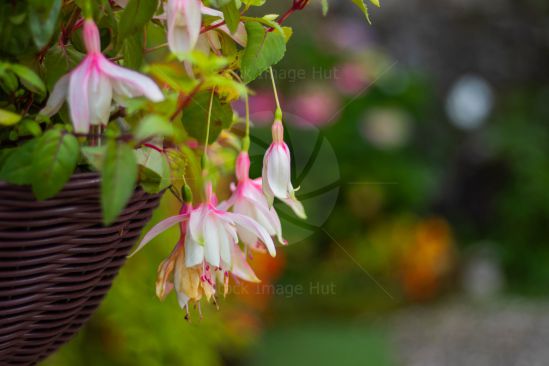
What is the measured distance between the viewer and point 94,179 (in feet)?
1.56

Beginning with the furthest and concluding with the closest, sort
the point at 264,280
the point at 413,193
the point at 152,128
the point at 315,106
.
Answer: the point at 413,193, the point at 315,106, the point at 264,280, the point at 152,128

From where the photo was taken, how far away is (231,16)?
505mm

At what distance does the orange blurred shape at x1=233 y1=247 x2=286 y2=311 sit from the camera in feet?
9.51

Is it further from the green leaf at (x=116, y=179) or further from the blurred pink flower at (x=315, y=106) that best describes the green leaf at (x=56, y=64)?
the blurred pink flower at (x=315, y=106)

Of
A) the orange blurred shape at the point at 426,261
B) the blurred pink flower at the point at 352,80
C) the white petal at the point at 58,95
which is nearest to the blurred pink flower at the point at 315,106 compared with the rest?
the blurred pink flower at the point at 352,80

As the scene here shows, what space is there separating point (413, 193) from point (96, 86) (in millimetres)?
3261

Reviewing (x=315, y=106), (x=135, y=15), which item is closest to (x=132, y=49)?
(x=135, y=15)

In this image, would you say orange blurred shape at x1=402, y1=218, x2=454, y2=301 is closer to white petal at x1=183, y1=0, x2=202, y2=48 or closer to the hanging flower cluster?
the hanging flower cluster

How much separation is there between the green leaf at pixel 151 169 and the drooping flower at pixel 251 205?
7 centimetres

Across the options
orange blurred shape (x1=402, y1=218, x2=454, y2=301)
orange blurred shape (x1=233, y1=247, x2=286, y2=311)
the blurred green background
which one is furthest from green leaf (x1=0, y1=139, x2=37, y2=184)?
orange blurred shape (x1=402, y1=218, x2=454, y2=301)

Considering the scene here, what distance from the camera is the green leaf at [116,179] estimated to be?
401mm

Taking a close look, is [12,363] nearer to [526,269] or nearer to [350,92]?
[350,92]

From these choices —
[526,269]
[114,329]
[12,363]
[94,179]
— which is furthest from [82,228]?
[526,269]

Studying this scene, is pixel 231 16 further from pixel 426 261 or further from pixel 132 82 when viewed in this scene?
pixel 426 261
